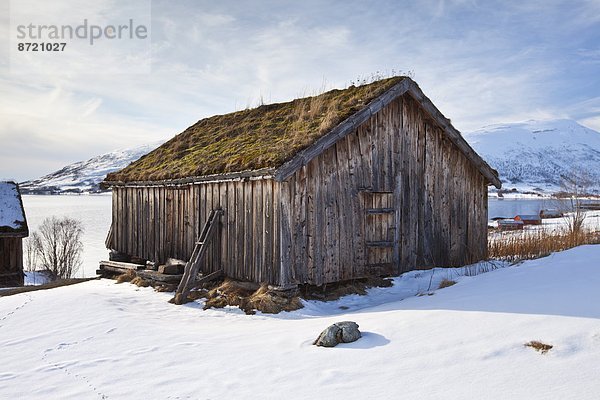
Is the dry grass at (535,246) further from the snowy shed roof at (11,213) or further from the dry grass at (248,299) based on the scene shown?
the snowy shed roof at (11,213)

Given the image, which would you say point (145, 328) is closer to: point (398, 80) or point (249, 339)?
point (249, 339)

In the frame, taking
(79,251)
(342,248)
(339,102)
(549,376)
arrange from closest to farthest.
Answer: (549,376) → (342,248) → (339,102) → (79,251)

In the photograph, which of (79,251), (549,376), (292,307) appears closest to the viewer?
(549,376)

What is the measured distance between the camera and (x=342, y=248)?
35.8ft

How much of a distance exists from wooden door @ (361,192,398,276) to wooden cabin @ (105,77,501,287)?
26 millimetres

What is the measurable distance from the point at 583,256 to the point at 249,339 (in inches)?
277

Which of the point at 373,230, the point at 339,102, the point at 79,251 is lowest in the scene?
the point at 79,251

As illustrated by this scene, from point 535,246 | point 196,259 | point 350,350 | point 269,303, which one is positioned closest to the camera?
point 350,350

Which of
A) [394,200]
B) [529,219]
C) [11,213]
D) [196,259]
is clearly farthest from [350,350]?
[529,219]

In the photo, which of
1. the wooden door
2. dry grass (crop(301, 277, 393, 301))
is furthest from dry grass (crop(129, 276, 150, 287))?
the wooden door

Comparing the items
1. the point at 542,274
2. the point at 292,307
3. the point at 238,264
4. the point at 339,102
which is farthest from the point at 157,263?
the point at 542,274

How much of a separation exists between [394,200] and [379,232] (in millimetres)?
938

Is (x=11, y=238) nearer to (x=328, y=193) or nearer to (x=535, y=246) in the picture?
(x=328, y=193)

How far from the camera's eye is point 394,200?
39.2 ft
